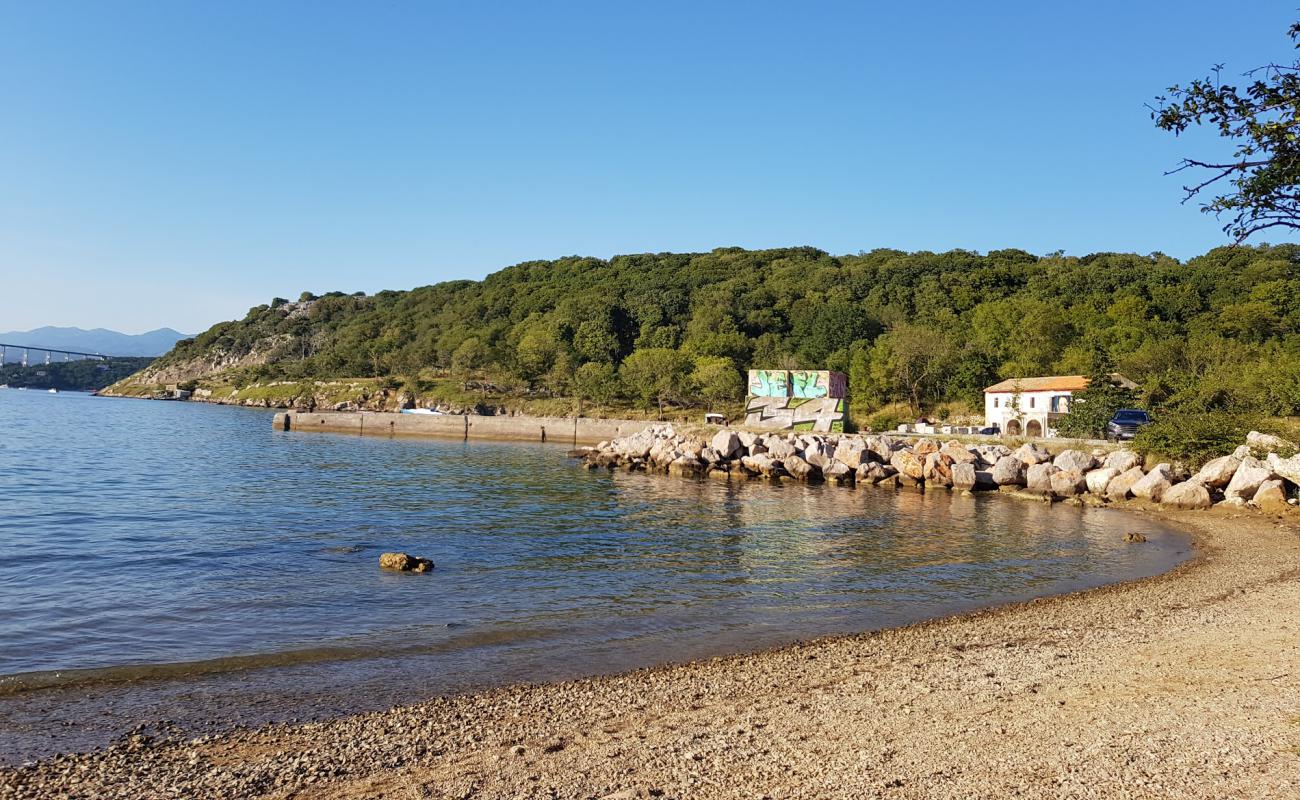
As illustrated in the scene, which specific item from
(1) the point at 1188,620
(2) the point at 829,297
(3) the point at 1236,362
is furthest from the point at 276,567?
(2) the point at 829,297

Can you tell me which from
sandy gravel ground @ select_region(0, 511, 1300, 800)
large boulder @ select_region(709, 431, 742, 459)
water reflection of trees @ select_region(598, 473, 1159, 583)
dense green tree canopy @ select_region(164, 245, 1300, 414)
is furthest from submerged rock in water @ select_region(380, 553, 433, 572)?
dense green tree canopy @ select_region(164, 245, 1300, 414)

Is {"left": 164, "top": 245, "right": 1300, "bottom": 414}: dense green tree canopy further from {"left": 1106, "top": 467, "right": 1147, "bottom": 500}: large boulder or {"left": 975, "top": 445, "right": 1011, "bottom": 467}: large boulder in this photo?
{"left": 1106, "top": 467, "right": 1147, "bottom": 500}: large boulder

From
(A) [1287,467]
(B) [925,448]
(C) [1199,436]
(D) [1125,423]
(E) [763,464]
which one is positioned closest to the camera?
(A) [1287,467]

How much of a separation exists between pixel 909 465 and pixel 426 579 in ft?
93.8

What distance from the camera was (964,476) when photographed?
37.4 meters

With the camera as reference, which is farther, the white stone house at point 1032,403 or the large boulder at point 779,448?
the white stone house at point 1032,403

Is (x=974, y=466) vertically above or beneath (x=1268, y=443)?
beneath

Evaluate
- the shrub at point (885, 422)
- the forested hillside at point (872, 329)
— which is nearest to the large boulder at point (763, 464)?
the forested hillside at point (872, 329)

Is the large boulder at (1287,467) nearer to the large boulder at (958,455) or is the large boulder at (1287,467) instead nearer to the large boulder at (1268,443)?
the large boulder at (1268,443)

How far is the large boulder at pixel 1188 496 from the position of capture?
29.1 m

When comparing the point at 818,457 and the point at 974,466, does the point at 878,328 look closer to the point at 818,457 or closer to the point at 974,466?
the point at 818,457

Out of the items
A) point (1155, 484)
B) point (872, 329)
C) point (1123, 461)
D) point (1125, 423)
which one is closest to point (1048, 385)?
point (1125, 423)

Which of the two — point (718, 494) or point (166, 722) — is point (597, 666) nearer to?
point (166, 722)

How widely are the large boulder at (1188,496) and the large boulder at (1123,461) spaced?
151 inches
